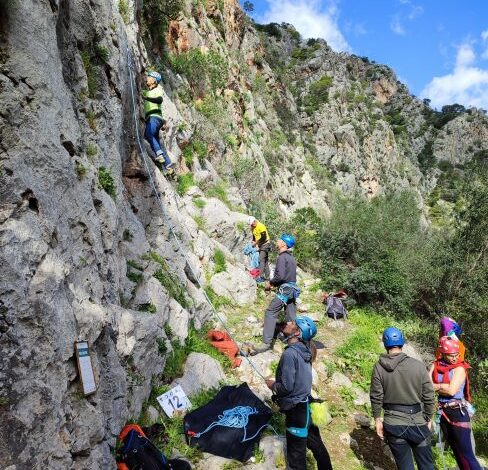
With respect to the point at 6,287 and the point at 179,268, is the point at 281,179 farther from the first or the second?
the point at 6,287

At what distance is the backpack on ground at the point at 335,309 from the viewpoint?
11.5m

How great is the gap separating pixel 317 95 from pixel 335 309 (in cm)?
4935

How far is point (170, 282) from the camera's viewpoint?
7.80 m

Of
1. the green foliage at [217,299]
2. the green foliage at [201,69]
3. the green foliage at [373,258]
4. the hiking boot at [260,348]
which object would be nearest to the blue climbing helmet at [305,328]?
the hiking boot at [260,348]

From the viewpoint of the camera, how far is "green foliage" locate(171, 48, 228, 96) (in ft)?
56.7

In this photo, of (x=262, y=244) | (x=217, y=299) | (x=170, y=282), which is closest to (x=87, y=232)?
(x=170, y=282)

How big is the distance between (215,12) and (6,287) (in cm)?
2494

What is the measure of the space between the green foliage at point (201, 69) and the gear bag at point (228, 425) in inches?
571

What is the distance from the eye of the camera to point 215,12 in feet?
79.9

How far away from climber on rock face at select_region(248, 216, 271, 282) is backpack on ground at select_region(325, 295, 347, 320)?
6.96 ft

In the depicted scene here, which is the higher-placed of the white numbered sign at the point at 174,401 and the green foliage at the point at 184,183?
the green foliage at the point at 184,183

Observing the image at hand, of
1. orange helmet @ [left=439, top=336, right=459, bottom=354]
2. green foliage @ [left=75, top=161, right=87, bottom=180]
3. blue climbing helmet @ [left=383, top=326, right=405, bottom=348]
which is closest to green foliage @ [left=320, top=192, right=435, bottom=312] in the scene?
orange helmet @ [left=439, top=336, right=459, bottom=354]

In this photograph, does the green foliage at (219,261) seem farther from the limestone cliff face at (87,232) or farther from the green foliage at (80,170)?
the green foliage at (80,170)

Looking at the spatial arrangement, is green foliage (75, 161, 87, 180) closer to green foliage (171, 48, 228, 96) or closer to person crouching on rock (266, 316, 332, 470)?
person crouching on rock (266, 316, 332, 470)
